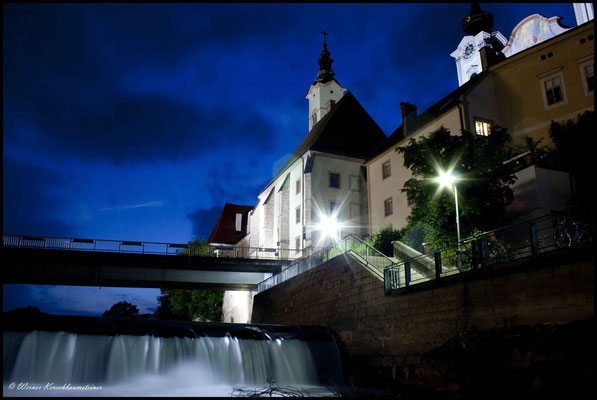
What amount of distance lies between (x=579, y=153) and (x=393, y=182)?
16.1 metres

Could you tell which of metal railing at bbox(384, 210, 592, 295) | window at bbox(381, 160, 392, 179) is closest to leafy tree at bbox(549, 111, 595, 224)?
metal railing at bbox(384, 210, 592, 295)

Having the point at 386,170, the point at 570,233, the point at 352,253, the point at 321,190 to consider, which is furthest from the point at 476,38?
the point at 570,233

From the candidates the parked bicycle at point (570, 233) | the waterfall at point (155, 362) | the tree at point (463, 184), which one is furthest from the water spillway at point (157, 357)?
the parked bicycle at point (570, 233)

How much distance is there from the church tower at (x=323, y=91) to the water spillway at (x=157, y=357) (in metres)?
52.1

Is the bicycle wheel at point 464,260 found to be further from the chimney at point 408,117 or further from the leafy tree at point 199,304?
the leafy tree at point 199,304

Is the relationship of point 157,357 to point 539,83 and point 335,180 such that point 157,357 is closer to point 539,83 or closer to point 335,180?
point 539,83

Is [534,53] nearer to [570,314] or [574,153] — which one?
[574,153]

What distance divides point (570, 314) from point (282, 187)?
42293 millimetres

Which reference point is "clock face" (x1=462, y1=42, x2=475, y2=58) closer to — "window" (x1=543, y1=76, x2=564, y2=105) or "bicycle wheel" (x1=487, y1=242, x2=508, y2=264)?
"window" (x1=543, y1=76, x2=564, y2=105)

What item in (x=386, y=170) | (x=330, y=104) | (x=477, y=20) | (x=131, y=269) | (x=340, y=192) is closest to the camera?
(x=131, y=269)

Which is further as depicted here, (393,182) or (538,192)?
(393,182)

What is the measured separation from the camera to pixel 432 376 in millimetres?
14281

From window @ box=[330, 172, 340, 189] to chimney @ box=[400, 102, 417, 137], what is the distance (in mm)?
10297

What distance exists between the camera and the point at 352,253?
2319 centimetres
